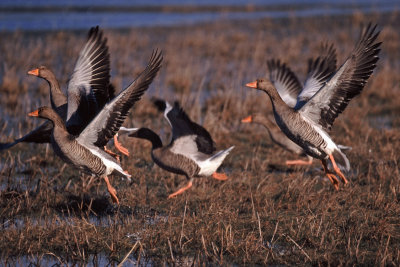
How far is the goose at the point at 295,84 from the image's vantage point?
9609 mm

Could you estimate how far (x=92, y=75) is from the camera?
8.26m

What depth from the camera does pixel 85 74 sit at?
27.1 feet

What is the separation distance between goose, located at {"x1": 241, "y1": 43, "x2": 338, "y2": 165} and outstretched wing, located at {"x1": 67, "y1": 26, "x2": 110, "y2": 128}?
293 centimetres

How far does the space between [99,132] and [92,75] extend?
4.27ft

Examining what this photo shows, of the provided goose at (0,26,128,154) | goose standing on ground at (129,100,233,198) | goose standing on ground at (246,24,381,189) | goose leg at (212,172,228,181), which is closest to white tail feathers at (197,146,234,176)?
goose standing on ground at (129,100,233,198)

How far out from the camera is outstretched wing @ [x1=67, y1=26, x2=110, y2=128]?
8.07 m

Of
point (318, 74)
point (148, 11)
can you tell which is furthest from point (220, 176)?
point (148, 11)

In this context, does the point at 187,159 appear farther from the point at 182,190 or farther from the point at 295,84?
the point at 295,84

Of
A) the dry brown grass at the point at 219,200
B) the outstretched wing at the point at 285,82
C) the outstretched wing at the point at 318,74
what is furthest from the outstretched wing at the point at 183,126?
the outstretched wing at the point at 285,82

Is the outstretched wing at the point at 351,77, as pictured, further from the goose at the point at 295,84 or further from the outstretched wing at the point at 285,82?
the outstretched wing at the point at 285,82

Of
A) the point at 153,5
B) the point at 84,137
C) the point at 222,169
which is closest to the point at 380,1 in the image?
the point at 153,5

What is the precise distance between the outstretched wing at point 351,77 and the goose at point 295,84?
1091 millimetres

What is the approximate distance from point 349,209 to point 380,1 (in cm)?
3000

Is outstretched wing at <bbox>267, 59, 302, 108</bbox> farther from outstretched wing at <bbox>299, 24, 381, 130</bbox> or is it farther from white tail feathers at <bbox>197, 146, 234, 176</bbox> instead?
white tail feathers at <bbox>197, 146, 234, 176</bbox>
